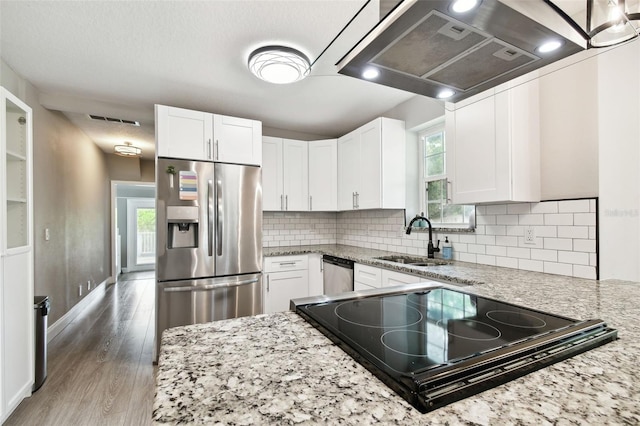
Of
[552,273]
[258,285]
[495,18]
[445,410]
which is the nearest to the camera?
[445,410]

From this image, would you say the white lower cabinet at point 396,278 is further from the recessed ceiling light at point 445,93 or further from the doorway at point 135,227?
the doorway at point 135,227

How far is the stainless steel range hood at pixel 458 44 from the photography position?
0.73m

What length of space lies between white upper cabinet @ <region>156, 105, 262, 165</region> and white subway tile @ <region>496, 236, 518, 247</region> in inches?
88.2

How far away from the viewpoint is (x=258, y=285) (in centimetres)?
296

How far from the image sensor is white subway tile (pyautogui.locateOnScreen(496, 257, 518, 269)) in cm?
207

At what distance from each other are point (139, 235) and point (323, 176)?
238 inches

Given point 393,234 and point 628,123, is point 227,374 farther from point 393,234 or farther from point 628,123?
point 393,234

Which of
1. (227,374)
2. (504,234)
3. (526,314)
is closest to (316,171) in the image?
(504,234)

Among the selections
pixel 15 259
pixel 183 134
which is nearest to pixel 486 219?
pixel 183 134

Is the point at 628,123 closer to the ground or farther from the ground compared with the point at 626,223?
farther from the ground

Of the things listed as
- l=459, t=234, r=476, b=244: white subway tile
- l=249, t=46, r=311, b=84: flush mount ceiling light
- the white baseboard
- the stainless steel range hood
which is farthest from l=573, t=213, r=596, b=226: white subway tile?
the white baseboard

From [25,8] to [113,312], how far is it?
3638 mm

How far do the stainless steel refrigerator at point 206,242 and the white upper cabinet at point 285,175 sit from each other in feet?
1.81

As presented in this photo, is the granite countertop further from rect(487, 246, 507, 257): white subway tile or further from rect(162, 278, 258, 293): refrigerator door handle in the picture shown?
rect(162, 278, 258, 293): refrigerator door handle
